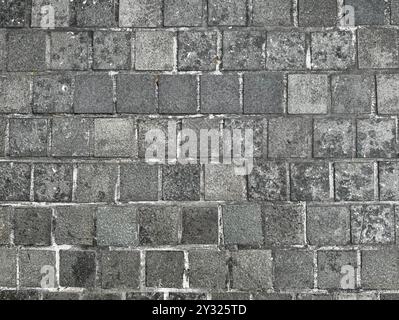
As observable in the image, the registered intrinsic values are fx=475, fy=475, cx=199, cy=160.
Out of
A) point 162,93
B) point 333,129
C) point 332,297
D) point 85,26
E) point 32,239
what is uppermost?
point 85,26

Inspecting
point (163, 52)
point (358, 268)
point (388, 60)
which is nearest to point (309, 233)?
point (358, 268)

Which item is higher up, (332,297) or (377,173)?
(377,173)

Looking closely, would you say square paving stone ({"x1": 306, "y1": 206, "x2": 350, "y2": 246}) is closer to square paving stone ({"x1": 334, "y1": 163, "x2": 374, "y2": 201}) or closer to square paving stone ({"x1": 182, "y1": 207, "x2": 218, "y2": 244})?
square paving stone ({"x1": 334, "y1": 163, "x2": 374, "y2": 201})

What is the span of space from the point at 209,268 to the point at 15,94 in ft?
4.93

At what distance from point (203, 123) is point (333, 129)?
0.74 m

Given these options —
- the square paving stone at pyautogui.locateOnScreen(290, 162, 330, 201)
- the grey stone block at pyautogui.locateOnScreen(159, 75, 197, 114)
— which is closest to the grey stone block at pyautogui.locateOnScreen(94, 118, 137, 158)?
the grey stone block at pyautogui.locateOnScreen(159, 75, 197, 114)

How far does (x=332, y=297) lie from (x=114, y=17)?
79.9 inches

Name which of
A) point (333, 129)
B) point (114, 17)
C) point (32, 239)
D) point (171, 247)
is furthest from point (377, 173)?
point (32, 239)

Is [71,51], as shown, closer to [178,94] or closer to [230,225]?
[178,94]

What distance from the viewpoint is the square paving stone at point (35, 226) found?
273cm

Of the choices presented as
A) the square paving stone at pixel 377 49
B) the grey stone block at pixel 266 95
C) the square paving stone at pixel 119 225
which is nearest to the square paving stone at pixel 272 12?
the grey stone block at pixel 266 95

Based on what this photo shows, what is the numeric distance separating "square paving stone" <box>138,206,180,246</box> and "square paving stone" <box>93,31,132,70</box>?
0.85 meters

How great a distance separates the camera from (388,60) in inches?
106

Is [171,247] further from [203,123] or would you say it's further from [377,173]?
[377,173]
